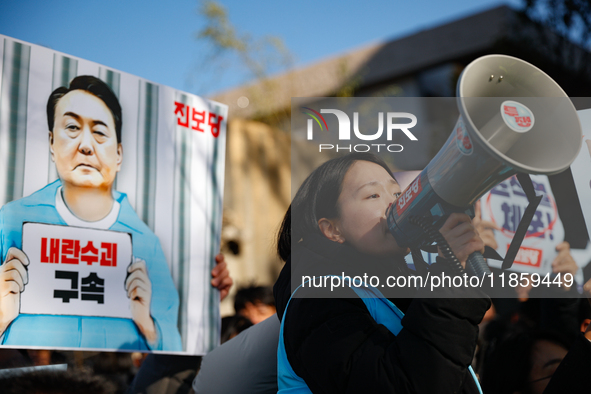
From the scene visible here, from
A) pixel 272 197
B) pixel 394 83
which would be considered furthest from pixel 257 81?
pixel 394 83

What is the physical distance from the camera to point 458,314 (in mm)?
1082

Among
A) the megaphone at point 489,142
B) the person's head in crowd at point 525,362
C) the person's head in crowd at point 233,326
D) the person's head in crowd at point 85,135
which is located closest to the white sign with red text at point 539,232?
the person's head in crowd at point 525,362

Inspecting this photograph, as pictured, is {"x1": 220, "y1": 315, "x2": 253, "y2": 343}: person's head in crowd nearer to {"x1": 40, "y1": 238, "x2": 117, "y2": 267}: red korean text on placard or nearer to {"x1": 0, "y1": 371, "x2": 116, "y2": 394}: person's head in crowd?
{"x1": 40, "y1": 238, "x2": 117, "y2": 267}: red korean text on placard

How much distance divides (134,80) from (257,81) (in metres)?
7.66

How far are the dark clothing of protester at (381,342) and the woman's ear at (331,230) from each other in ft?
0.63

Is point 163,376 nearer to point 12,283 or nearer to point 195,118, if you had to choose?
point 12,283

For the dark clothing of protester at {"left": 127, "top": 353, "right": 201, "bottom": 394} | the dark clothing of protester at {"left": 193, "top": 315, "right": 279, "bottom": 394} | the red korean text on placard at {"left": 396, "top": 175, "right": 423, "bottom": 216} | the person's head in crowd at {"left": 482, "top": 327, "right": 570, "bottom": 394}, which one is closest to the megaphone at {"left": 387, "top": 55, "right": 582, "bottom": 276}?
the red korean text on placard at {"left": 396, "top": 175, "right": 423, "bottom": 216}

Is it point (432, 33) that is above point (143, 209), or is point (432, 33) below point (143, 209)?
above

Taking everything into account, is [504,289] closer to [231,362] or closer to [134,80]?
[231,362]

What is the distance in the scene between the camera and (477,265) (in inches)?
43.8

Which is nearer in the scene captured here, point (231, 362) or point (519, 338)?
point (231, 362)

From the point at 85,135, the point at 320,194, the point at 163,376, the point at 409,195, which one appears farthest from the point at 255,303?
the point at 409,195

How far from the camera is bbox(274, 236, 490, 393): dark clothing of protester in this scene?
1.06 metres

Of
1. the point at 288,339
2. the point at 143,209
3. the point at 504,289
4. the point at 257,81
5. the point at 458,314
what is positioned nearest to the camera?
the point at 458,314
